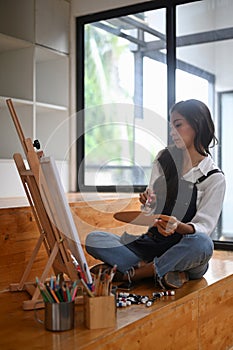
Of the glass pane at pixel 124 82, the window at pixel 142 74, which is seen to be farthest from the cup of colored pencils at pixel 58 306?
the glass pane at pixel 124 82

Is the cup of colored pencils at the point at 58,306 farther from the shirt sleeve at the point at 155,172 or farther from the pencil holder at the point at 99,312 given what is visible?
the shirt sleeve at the point at 155,172

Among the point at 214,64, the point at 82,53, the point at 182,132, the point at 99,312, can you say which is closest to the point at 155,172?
the point at 182,132

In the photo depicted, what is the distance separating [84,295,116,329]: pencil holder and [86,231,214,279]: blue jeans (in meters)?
0.51

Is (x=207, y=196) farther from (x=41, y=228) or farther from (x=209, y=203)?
(x=41, y=228)

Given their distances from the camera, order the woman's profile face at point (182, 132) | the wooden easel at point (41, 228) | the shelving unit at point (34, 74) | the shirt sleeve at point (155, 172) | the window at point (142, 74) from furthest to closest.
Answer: the shelving unit at point (34, 74), the window at point (142, 74), the shirt sleeve at point (155, 172), the woman's profile face at point (182, 132), the wooden easel at point (41, 228)

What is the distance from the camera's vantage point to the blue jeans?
2.05m

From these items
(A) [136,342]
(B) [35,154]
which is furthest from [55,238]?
(A) [136,342]

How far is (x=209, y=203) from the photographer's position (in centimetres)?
212

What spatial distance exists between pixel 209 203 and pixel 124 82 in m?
1.75

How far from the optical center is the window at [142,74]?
314 cm

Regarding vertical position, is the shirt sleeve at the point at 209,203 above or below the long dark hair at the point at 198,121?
below

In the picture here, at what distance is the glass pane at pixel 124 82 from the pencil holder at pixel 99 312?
135 centimetres

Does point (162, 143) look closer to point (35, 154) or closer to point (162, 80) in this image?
point (35, 154)

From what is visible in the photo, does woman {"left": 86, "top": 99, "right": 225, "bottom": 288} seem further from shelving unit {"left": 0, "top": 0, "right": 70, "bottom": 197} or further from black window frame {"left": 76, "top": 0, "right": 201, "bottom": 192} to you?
shelving unit {"left": 0, "top": 0, "right": 70, "bottom": 197}
